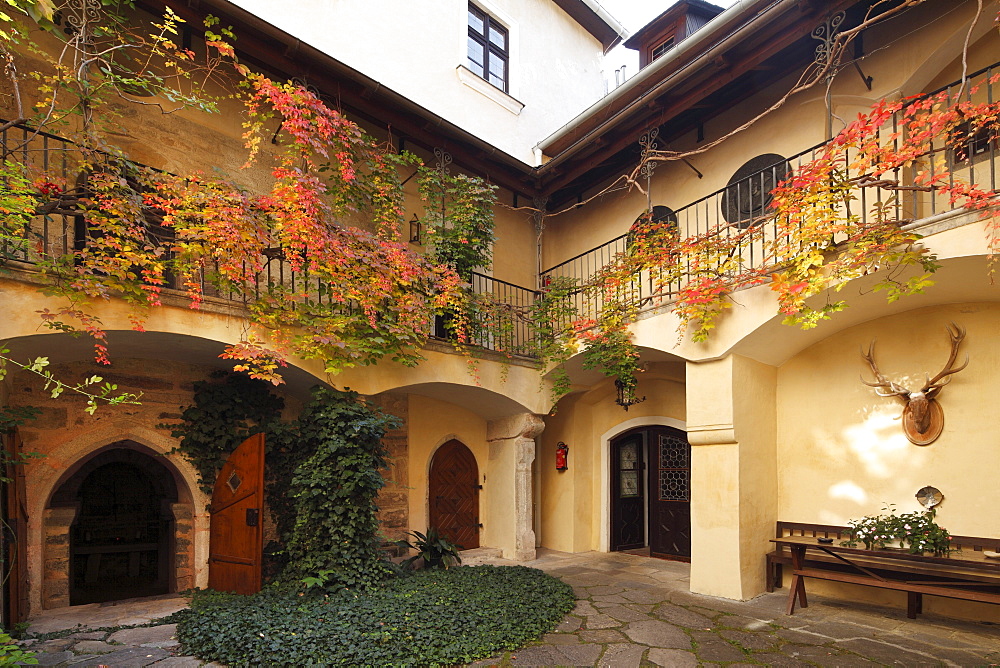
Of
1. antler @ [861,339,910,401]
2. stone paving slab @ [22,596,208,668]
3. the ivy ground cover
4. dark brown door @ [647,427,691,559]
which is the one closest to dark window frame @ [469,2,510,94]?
dark brown door @ [647,427,691,559]

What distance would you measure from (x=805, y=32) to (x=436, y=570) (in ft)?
23.6

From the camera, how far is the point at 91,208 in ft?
15.6

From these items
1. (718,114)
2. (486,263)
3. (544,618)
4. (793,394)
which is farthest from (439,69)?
(544,618)

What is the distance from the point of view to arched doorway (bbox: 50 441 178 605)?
773 cm

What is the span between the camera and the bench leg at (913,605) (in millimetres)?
5668

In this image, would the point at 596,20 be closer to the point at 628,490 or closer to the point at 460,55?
the point at 460,55

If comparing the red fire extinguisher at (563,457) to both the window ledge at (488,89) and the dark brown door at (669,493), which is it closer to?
the dark brown door at (669,493)

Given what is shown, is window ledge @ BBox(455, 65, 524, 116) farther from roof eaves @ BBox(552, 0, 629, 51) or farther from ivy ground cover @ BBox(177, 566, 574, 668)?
ivy ground cover @ BBox(177, 566, 574, 668)

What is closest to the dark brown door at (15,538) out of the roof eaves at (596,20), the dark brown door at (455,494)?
the dark brown door at (455,494)

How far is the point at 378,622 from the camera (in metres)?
4.99

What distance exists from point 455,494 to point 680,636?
Answer: 15.1 feet

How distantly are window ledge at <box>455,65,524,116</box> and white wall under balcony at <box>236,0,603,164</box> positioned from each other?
17 millimetres

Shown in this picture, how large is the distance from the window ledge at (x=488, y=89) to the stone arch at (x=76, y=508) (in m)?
7.23

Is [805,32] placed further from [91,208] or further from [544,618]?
[91,208]
